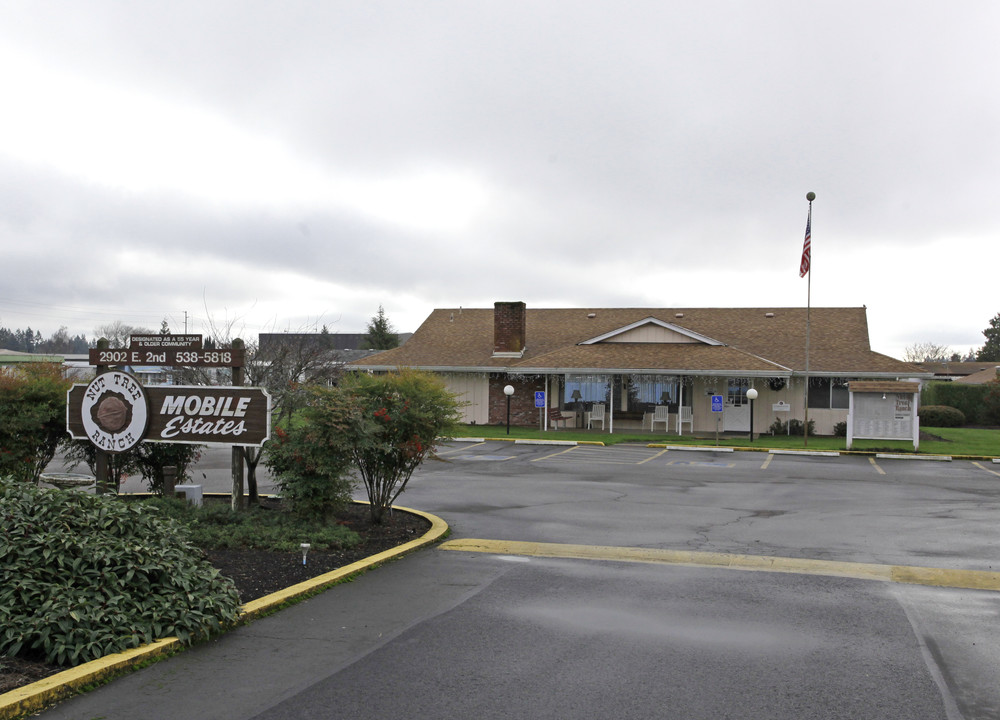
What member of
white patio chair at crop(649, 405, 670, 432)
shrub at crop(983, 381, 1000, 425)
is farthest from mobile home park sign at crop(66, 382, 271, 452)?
shrub at crop(983, 381, 1000, 425)

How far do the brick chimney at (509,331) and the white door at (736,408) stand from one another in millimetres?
9123

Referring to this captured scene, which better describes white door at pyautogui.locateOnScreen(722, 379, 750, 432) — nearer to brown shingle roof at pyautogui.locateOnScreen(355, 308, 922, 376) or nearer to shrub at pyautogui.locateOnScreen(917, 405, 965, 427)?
brown shingle roof at pyautogui.locateOnScreen(355, 308, 922, 376)

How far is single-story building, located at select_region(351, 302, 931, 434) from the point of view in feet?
102

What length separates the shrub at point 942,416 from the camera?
38.7m

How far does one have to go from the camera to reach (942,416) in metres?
38.8

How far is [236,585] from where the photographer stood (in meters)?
7.64

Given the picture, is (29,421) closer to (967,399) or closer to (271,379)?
(271,379)

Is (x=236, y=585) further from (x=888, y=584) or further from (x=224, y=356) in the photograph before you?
(x=888, y=584)

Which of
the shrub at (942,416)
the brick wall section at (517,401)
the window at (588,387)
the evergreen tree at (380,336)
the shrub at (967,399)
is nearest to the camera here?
the window at (588,387)

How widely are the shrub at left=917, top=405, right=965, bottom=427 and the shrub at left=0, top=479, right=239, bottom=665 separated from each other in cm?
3900

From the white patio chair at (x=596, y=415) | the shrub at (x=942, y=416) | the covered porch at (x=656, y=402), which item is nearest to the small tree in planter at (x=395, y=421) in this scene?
the covered porch at (x=656, y=402)

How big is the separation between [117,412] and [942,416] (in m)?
38.5

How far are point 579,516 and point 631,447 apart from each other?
14.2 m

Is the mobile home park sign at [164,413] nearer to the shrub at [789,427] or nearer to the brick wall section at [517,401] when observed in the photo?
the brick wall section at [517,401]
